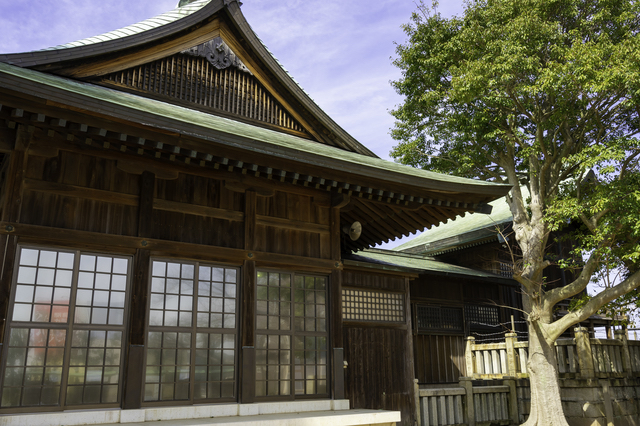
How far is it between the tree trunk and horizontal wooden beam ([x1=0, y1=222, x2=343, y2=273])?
6881 mm

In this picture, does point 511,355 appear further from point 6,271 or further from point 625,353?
point 6,271

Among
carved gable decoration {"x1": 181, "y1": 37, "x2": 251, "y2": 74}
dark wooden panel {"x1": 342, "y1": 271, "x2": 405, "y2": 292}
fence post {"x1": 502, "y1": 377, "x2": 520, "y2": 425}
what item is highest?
carved gable decoration {"x1": 181, "y1": 37, "x2": 251, "y2": 74}

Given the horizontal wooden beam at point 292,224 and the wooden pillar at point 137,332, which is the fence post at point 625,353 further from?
the wooden pillar at point 137,332

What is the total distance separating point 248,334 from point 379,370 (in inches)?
157

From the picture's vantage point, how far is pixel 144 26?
33.8 ft

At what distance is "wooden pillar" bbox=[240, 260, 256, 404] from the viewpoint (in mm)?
8133

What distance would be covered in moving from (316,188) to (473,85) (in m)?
7.34

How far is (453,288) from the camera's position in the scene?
679 inches

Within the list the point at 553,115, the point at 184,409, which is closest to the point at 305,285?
the point at 184,409

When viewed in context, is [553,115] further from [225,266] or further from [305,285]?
[225,266]

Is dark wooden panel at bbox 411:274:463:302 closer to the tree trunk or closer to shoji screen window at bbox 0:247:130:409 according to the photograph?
the tree trunk

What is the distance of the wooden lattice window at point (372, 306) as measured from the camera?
36.7 feet

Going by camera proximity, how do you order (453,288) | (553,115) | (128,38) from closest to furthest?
1. (128,38)
2. (553,115)
3. (453,288)

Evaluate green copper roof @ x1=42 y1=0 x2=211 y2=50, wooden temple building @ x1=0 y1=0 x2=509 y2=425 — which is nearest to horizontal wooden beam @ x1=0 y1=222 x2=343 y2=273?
wooden temple building @ x1=0 y1=0 x2=509 y2=425
